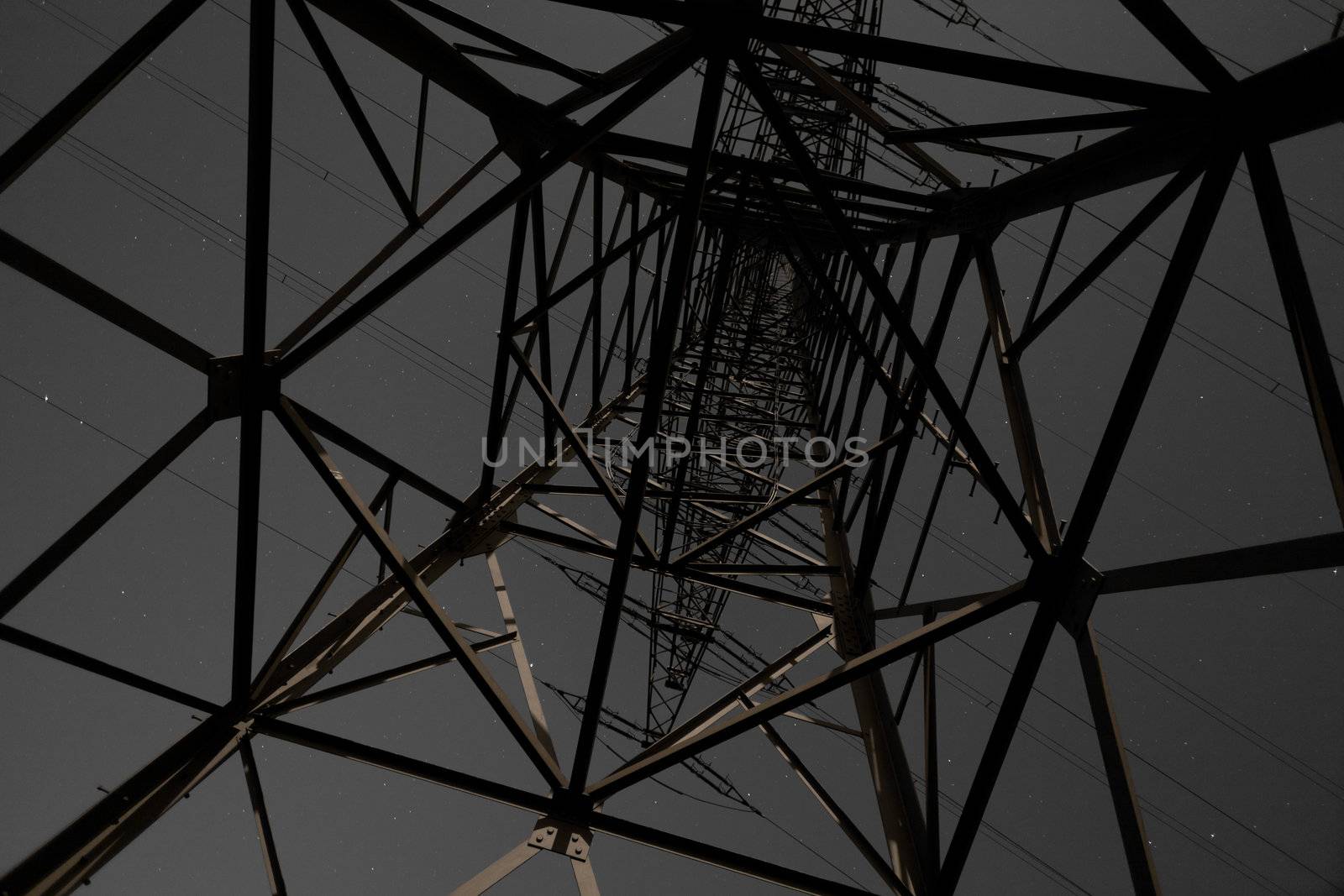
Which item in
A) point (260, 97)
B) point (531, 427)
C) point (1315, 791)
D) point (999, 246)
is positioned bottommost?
point (260, 97)

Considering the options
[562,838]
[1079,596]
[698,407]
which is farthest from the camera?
[698,407]

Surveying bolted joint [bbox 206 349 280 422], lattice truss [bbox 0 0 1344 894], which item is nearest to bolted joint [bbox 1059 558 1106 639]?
lattice truss [bbox 0 0 1344 894]

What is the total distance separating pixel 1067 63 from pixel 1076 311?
627 centimetres

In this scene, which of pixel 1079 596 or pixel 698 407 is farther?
pixel 698 407

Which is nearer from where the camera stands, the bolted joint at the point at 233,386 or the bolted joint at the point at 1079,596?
the bolted joint at the point at 1079,596

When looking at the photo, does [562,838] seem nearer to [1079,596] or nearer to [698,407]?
[1079,596]

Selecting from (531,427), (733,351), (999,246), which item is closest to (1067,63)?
(999,246)

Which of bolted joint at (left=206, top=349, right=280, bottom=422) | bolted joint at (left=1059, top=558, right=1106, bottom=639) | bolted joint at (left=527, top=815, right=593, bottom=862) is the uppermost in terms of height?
bolted joint at (left=206, top=349, right=280, bottom=422)

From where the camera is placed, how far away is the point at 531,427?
65.7 ft

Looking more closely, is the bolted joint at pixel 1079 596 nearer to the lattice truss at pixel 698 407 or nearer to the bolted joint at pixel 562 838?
the lattice truss at pixel 698 407

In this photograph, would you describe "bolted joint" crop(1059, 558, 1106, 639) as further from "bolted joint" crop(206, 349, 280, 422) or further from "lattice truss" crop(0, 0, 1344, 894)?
"bolted joint" crop(206, 349, 280, 422)

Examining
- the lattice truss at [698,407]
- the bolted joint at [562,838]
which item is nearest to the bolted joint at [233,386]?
the lattice truss at [698,407]

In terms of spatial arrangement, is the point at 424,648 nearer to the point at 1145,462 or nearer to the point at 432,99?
the point at 432,99

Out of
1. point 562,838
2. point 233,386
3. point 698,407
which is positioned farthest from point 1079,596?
point 233,386
